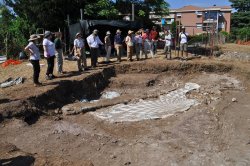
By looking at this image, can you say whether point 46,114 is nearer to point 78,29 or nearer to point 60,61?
point 60,61

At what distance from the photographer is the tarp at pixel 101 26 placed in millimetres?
17750

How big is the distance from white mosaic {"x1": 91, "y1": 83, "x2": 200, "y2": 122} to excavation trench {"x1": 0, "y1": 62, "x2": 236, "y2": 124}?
34 centimetres

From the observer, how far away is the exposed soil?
Result: 23.6 ft

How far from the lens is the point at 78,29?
1781 centimetres

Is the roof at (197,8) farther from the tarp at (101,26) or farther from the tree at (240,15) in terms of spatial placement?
the tarp at (101,26)

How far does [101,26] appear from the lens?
18.6 metres

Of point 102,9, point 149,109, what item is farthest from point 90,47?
point 102,9

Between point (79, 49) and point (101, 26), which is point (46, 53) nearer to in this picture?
point (79, 49)

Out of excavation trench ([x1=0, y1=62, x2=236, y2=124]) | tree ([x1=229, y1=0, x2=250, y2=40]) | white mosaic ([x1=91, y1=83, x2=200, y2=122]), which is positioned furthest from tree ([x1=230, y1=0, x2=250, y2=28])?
white mosaic ([x1=91, y1=83, x2=200, y2=122])

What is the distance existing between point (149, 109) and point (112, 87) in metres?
3.35

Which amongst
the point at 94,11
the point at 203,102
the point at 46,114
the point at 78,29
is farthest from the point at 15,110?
the point at 94,11

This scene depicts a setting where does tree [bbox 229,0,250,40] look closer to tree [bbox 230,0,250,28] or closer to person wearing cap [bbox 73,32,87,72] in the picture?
tree [bbox 230,0,250,28]

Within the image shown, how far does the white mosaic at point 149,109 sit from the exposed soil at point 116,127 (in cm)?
35

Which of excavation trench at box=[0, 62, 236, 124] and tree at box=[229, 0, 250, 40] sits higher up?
tree at box=[229, 0, 250, 40]
